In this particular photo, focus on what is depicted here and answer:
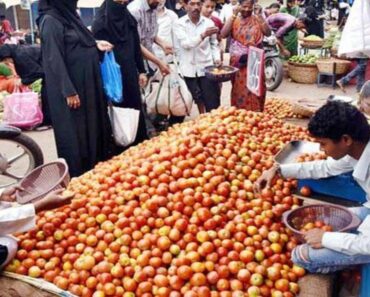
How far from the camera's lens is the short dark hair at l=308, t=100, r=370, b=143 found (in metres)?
2.34

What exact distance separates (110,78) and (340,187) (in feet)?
8.09

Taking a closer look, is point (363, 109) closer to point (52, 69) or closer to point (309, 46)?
point (52, 69)

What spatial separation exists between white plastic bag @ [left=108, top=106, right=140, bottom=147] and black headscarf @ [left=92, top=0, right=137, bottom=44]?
33.3 inches

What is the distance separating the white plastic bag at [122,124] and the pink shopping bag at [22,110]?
10.3 feet

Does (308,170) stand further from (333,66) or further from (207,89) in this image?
(333,66)

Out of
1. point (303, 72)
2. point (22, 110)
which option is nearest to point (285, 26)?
point (303, 72)

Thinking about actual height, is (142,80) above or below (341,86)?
above

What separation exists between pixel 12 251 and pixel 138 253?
0.67 m

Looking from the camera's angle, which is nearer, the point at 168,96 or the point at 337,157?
the point at 337,157

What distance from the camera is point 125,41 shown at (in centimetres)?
507

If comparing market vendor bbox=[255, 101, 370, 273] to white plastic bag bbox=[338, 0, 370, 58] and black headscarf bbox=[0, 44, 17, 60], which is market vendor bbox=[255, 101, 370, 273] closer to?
white plastic bag bbox=[338, 0, 370, 58]

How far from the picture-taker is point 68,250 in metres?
2.80

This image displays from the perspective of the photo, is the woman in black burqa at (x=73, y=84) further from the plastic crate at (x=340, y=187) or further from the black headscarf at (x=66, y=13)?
the plastic crate at (x=340, y=187)

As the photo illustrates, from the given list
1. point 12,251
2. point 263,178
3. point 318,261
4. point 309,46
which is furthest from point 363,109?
point 309,46
